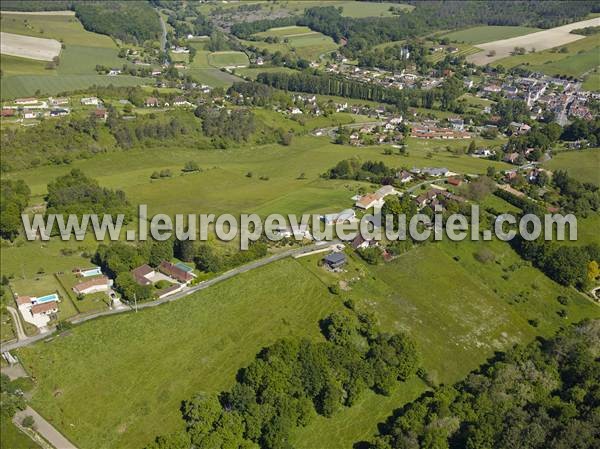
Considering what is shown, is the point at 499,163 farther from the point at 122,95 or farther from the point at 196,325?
the point at 122,95

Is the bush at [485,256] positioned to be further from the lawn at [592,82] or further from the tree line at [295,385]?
the lawn at [592,82]

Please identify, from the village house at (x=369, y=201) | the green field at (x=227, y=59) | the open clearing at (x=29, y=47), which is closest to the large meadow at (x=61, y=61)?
the open clearing at (x=29, y=47)

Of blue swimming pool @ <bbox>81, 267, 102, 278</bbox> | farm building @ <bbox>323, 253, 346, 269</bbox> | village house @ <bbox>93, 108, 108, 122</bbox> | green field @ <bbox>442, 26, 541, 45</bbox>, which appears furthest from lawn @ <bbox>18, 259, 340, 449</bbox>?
green field @ <bbox>442, 26, 541, 45</bbox>

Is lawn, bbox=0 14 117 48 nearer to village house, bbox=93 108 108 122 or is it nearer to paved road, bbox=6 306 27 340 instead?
village house, bbox=93 108 108 122

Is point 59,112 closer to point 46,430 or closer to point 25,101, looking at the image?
point 25,101

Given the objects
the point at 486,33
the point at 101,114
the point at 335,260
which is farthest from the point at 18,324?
the point at 486,33

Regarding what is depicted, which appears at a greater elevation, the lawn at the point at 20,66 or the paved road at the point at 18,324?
the lawn at the point at 20,66
